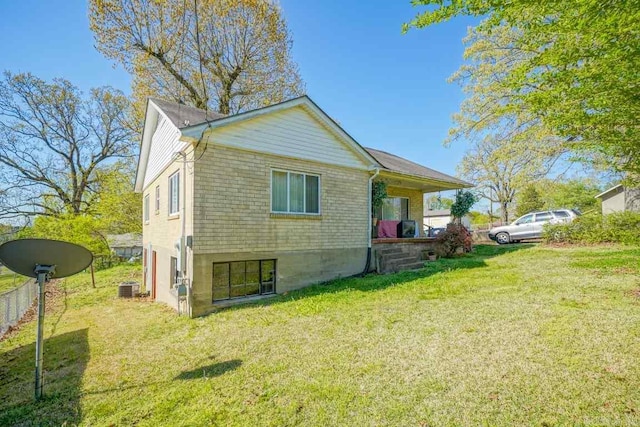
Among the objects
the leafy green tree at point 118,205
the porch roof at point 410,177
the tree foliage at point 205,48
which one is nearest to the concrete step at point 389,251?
the porch roof at point 410,177

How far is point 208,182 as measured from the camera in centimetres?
748

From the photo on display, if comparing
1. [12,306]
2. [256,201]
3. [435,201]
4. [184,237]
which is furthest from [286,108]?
[435,201]

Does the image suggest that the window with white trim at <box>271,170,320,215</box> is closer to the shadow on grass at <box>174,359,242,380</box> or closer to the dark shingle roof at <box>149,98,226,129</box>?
the dark shingle roof at <box>149,98,226,129</box>

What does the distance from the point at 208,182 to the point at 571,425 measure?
287 inches

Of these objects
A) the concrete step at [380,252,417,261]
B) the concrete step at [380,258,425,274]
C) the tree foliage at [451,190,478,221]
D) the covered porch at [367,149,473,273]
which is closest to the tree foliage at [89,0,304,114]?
the covered porch at [367,149,473,273]

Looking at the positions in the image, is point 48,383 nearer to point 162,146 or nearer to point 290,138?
point 290,138

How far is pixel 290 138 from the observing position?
8.92 m

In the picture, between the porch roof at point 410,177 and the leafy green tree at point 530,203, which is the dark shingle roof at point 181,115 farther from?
the leafy green tree at point 530,203

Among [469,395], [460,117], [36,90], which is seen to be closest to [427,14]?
[469,395]

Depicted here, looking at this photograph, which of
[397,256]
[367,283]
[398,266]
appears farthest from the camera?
[397,256]

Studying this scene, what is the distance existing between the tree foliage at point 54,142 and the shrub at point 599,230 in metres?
27.0

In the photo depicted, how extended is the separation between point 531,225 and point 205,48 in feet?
66.2

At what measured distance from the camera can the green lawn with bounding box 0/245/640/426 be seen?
122 inches

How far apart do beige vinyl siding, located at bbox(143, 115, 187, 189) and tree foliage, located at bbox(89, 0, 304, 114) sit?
3.02 m
